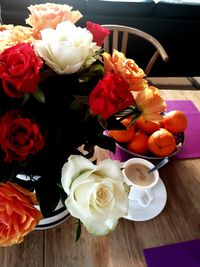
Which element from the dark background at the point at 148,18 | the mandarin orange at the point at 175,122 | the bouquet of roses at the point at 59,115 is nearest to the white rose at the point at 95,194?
the bouquet of roses at the point at 59,115

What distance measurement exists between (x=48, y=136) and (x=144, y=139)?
1.30 ft

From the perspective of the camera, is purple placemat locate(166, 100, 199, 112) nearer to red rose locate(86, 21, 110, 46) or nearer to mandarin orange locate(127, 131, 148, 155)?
mandarin orange locate(127, 131, 148, 155)

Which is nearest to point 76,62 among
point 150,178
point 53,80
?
point 53,80

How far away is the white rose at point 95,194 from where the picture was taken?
336 mm

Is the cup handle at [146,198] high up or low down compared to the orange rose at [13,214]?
down

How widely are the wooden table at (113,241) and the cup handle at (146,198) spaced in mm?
A: 45

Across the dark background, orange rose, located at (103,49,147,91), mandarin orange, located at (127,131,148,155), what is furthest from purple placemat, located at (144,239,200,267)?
the dark background

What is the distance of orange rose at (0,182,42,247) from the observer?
15.0 inches

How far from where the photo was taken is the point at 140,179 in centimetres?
64

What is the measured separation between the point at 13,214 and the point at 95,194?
0.14 meters

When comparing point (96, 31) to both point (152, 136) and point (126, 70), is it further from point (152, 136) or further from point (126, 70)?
point (152, 136)

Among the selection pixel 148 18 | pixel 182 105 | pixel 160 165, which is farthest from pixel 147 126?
pixel 148 18

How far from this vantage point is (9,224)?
0.39m

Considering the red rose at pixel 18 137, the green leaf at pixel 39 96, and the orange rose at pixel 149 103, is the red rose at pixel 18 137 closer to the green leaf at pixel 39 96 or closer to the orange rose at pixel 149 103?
the green leaf at pixel 39 96
